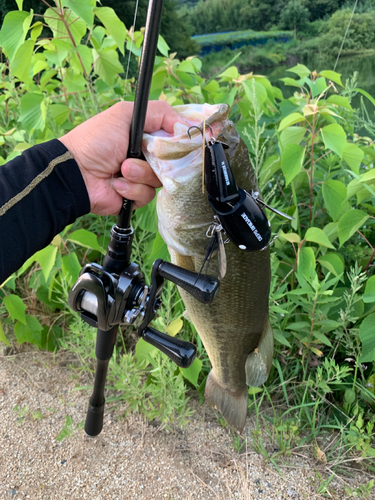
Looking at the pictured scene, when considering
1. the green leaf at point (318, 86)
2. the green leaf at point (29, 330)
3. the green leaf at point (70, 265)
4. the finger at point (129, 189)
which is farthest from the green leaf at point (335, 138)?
the green leaf at point (29, 330)

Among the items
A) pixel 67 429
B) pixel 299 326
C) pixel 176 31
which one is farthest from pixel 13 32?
pixel 176 31

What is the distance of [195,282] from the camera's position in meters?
0.78

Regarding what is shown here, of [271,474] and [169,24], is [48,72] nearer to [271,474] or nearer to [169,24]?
[169,24]

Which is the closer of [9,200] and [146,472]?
A: [9,200]

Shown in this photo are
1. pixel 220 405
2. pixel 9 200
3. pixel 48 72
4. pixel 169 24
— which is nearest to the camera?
pixel 9 200

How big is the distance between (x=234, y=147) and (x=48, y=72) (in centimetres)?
154

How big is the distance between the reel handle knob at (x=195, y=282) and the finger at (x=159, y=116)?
1.50 ft

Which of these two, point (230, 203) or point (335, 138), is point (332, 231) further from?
point (230, 203)

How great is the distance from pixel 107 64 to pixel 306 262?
1318 mm

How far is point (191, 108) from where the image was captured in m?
0.99

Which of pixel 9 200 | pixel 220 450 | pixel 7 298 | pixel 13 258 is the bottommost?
pixel 220 450

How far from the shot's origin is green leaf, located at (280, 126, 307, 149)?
1.44 meters

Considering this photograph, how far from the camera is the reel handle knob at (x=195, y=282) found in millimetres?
768

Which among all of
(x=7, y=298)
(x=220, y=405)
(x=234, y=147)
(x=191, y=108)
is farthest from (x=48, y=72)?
(x=220, y=405)
